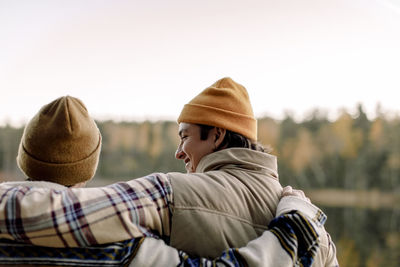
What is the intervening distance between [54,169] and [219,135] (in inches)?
22.8

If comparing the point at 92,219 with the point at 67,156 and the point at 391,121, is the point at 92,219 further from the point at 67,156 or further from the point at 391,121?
the point at 391,121

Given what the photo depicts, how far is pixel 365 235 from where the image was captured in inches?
656

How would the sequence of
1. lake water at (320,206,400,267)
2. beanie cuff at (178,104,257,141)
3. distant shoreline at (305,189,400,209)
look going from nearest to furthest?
beanie cuff at (178,104,257,141) < lake water at (320,206,400,267) < distant shoreline at (305,189,400,209)

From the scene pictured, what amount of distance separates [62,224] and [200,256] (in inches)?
15.1

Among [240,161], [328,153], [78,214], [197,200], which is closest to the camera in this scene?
[78,214]

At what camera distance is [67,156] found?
48.0 inches

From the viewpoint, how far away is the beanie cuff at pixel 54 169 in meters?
1.21

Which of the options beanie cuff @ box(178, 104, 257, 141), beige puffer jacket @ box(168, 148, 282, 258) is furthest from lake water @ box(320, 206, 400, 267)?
beige puffer jacket @ box(168, 148, 282, 258)

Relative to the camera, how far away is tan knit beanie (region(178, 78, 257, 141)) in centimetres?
150

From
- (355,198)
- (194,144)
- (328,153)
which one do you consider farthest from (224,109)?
(328,153)

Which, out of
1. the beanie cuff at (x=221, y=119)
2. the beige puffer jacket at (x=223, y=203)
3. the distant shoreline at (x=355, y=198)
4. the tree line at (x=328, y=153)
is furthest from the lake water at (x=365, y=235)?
the beige puffer jacket at (x=223, y=203)

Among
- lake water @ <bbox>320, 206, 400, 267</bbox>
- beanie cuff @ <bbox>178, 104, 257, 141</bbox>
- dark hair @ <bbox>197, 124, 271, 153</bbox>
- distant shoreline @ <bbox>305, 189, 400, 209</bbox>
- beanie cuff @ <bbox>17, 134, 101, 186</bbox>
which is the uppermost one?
beanie cuff @ <bbox>178, 104, 257, 141</bbox>

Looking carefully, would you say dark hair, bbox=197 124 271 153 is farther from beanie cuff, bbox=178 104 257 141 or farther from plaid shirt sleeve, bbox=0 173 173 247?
plaid shirt sleeve, bbox=0 173 173 247

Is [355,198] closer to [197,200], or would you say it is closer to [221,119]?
[221,119]
